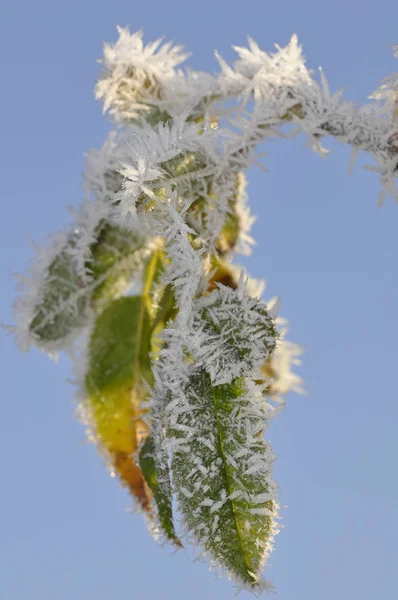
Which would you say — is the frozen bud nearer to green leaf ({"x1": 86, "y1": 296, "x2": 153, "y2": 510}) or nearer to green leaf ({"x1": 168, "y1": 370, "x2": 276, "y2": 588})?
green leaf ({"x1": 86, "y1": 296, "x2": 153, "y2": 510})

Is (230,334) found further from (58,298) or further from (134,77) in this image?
(134,77)

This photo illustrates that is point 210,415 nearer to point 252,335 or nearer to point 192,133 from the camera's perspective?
point 252,335

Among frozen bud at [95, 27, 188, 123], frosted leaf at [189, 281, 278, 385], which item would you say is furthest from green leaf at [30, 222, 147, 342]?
frosted leaf at [189, 281, 278, 385]

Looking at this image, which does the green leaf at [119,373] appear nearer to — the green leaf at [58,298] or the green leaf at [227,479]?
the green leaf at [58,298]

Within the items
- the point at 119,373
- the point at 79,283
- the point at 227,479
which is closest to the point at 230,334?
the point at 227,479

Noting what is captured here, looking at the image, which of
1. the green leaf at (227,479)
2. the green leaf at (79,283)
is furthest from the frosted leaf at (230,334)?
the green leaf at (79,283)
